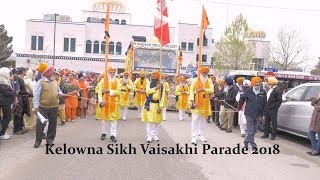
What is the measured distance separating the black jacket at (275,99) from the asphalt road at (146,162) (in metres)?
1.16

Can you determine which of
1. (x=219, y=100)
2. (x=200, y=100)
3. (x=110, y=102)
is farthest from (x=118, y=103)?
(x=219, y=100)

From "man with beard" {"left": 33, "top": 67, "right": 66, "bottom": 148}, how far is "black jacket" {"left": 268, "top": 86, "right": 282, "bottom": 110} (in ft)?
20.8

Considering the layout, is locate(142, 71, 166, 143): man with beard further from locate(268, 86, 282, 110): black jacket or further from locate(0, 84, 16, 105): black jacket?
locate(268, 86, 282, 110): black jacket

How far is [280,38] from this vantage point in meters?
48.1

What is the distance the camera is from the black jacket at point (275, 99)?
1255 centimetres

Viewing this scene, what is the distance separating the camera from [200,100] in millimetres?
11125

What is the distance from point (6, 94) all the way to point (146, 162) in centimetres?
412

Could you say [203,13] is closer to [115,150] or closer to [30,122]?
[115,150]

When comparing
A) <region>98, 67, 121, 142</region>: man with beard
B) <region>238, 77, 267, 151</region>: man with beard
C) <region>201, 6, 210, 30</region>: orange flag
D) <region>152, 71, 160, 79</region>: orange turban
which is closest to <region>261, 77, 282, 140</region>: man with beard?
<region>238, 77, 267, 151</region>: man with beard

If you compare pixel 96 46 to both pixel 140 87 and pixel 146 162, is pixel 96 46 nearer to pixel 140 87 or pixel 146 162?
pixel 140 87

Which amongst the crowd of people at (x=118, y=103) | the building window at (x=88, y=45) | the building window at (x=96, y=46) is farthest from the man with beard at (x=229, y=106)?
the building window at (x=88, y=45)

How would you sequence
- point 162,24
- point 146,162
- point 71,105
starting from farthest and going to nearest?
point 71,105
point 162,24
point 146,162

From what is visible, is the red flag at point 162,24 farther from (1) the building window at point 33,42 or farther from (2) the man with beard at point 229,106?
(1) the building window at point 33,42

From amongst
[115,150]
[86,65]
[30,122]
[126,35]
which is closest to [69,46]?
[86,65]
